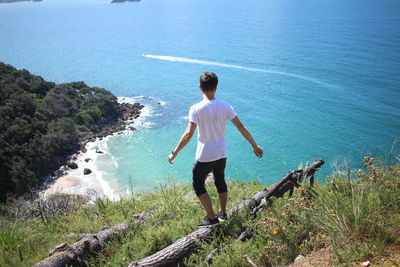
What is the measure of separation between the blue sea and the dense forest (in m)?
5.07

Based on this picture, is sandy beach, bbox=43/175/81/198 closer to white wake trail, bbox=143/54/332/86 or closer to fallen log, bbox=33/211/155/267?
fallen log, bbox=33/211/155/267

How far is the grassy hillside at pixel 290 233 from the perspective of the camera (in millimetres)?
3518

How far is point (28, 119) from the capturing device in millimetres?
40188

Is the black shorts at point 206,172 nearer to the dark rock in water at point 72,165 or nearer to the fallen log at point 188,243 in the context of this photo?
the fallen log at point 188,243

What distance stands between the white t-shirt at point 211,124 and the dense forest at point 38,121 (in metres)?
29.9

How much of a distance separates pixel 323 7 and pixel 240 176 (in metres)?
105

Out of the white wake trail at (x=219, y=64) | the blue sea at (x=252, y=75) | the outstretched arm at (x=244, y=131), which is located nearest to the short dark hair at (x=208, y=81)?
the outstretched arm at (x=244, y=131)

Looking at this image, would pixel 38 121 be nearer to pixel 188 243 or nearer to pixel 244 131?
pixel 188 243

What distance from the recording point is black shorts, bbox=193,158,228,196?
14.7ft

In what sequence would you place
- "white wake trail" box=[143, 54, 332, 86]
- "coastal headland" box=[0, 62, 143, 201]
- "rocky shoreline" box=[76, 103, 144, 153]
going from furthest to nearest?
"white wake trail" box=[143, 54, 332, 86] < "rocky shoreline" box=[76, 103, 144, 153] < "coastal headland" box=[0, 62, 143, 201]

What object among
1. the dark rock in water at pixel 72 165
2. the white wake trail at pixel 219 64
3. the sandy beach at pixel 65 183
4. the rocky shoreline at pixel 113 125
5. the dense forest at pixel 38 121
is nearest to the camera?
the sandy beach at pixel 65 183

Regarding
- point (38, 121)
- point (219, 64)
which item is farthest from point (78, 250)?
point (219, 64)

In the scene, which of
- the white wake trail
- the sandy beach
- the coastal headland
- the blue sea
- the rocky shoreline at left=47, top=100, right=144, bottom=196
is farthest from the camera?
the white wake trail

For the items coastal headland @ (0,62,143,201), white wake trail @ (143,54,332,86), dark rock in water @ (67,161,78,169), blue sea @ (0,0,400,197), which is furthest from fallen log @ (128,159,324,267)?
white wake trail @ (143,54,332,86)
